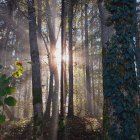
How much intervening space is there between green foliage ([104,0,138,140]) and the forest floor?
9135 mm

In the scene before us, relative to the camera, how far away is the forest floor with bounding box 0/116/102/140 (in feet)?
49.2

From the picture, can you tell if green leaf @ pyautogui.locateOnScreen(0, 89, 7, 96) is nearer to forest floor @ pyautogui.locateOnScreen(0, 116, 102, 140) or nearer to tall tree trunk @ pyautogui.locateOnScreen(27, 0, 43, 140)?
tall tree trunk @ pyautogui.locateOnScreen(27, 0, 43, 140)

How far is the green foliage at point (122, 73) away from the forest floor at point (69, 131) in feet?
30.0

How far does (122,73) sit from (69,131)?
1008 centimetres

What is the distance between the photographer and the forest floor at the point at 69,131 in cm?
1501

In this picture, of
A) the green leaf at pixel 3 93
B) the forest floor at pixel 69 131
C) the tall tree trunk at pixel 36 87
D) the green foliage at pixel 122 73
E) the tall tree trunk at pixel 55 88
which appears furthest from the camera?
the forest floor at pixel 69 131

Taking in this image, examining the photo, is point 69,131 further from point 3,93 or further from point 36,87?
point 3,93

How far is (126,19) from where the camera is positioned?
5.85 meters

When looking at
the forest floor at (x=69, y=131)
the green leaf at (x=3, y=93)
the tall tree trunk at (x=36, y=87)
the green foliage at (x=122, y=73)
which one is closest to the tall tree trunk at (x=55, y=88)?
the forest floor at (x=69, y=131)

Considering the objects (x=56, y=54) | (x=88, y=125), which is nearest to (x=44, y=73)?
(x=56, y=54)

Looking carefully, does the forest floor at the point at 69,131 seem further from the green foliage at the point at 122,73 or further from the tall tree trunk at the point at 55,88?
the green foliage at the point at 122,73

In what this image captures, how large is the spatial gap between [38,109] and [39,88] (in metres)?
0.85

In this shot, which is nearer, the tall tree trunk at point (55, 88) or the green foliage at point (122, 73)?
the green foliage at point (122, 73)

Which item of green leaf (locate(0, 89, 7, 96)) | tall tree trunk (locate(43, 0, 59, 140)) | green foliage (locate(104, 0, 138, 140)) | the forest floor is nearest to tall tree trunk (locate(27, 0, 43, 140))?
tall tree trunk (locate(43, 0, 59, 140))
